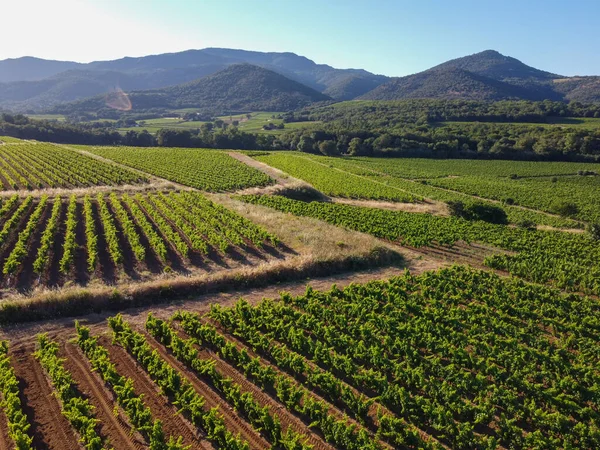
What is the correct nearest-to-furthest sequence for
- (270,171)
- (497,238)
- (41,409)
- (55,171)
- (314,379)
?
1. (41,409)
2. (314,379)
3. (497,238)
4. (55,171)
5. (270,171)

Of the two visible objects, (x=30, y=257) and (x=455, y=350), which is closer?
(x=455, y=350)

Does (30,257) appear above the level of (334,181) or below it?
below

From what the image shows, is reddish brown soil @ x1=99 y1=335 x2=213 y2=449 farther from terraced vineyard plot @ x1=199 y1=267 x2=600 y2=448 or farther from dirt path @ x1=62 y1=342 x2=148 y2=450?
terraced vineyard plot @ x1=199 y1=267 x2=600 y2=448

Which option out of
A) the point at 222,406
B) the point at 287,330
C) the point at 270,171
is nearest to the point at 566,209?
the point at 270,171

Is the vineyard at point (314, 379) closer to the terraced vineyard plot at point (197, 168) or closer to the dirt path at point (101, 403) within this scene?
the dirt path at point (101, 403)

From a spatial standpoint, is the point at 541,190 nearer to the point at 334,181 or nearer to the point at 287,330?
the point at 334,181

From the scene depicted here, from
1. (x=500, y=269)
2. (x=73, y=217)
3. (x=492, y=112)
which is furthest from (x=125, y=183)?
(x=492, y=112)

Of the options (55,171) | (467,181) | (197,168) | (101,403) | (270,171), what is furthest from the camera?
(467,181)

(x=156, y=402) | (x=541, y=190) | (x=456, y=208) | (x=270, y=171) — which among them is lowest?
(x=156, y=402)

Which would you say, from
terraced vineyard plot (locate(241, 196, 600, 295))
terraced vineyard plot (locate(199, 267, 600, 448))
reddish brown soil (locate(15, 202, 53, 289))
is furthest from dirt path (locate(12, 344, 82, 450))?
terraced vineyard plot (locate(241, 196, 600, 295))
